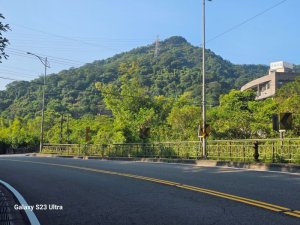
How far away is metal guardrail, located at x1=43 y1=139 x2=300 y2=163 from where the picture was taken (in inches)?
776

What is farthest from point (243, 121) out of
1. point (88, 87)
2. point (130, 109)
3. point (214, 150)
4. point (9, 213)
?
point (88, 87)

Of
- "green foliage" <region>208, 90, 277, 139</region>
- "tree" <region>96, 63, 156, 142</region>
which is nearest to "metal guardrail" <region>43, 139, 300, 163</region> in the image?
A: "tree" <region>96, 63, 156, 142</region>

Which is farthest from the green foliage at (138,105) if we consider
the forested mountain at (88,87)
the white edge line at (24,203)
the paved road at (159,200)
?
the white edge line at (24,203)

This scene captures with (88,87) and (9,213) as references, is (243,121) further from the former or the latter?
(88,87)

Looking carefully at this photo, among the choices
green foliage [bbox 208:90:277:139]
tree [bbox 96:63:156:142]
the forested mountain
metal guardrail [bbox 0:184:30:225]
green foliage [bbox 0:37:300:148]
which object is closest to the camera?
metal guardrail [bbox 0:184:30:225]

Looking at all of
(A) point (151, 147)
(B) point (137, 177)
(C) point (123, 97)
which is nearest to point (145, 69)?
(C) point (123, 97)

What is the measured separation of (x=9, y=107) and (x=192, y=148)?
80842 millimetres

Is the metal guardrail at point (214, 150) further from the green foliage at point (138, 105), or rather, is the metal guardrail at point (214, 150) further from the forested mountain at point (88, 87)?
the forested mountain at point (88, 87)

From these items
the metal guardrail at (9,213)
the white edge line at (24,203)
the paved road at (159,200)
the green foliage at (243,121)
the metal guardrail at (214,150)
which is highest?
the green foliage at (243,121)

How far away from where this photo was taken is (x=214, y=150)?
25328 millimetres

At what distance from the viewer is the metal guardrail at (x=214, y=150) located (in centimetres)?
1970

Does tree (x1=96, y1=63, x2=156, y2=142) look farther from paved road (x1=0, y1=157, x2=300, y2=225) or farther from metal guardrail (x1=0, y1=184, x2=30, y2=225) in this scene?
metal guardrail (x1=0, y1=184, x2=30, y2=225)

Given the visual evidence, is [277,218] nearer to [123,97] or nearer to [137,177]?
[137,177]

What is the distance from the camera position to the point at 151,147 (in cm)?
3086
